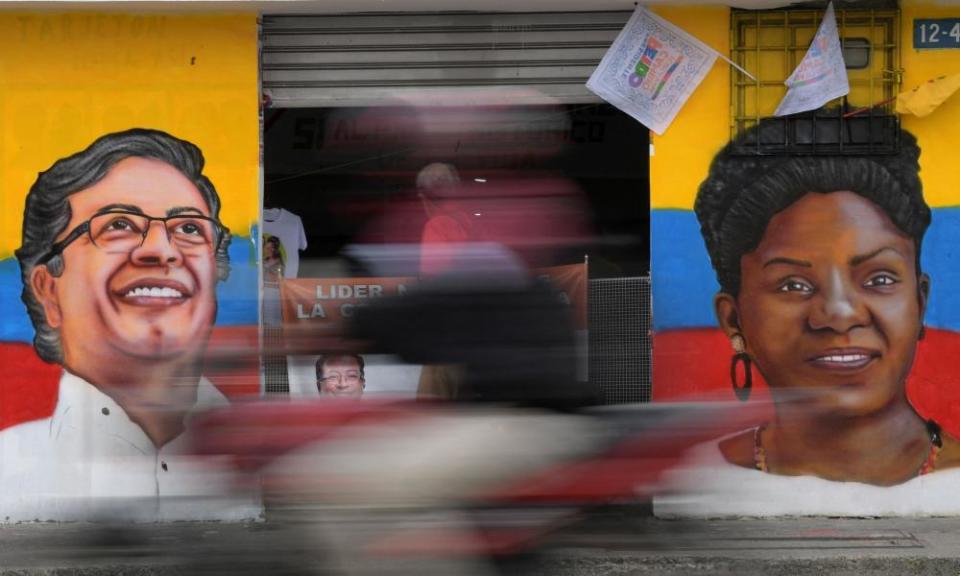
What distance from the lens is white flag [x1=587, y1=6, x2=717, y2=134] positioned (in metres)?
7.84

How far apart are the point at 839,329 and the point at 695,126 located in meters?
1.54

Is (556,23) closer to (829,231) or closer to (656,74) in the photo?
(656,74)

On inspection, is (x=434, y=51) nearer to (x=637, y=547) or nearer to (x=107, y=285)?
(x=107, y=285)

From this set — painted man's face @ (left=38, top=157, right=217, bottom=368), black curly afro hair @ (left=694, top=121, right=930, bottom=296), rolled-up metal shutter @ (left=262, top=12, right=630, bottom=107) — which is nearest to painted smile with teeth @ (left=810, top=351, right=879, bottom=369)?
black curly afro hair @ (left=694, top=121, right=930, bottom=296)

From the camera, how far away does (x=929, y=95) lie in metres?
7.60

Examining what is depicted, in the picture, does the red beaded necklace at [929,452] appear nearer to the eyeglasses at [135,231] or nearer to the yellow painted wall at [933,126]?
the yellow painted wall at [933,126]

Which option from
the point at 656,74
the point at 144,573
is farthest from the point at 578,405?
the point at 656,74

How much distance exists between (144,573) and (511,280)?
8.02 feet

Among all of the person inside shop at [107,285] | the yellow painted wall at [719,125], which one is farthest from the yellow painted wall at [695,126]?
the person inside shop at [107,285]

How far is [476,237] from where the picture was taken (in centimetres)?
375

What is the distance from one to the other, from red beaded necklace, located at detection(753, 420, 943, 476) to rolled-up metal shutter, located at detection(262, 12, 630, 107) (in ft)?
7.88

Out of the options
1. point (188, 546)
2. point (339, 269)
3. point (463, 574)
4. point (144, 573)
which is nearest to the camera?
point (463, 574)

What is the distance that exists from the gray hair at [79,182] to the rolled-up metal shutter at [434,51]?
2.29 feet

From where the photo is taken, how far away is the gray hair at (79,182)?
786 cm
